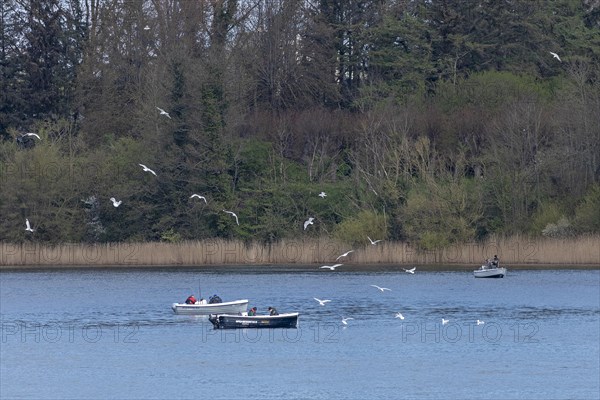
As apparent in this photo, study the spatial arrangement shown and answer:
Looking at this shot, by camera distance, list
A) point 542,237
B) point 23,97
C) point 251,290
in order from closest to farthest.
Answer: point 251,290 < point 542,237 < point 23,97

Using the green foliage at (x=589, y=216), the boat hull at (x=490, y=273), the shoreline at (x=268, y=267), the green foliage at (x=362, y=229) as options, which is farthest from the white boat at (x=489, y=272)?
the green foliage at (x=362, y=229)

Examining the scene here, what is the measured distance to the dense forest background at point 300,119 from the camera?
2899 inches

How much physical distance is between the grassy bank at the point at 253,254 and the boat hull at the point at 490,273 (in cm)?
635

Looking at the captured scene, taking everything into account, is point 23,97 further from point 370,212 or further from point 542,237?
point 542,237

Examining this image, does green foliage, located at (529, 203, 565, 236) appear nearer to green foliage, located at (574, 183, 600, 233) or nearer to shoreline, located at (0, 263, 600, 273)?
green foliage, located at (574, 183, 600, 233)

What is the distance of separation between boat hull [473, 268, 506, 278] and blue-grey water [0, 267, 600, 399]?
0.52 meters

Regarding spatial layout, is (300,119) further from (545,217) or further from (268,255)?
(545,217)

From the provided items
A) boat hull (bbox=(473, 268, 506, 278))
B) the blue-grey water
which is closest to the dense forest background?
boat hull (bbox=(473, 268, 506, 278))

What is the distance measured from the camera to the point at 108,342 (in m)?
46.5

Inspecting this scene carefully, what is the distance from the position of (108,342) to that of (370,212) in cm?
2880

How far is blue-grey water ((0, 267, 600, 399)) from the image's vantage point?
125ft

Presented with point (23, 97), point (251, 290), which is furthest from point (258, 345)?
point (23, 97)

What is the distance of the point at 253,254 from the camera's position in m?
70.4

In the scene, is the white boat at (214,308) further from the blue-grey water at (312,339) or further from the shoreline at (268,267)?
the shoreline at (268,267)
